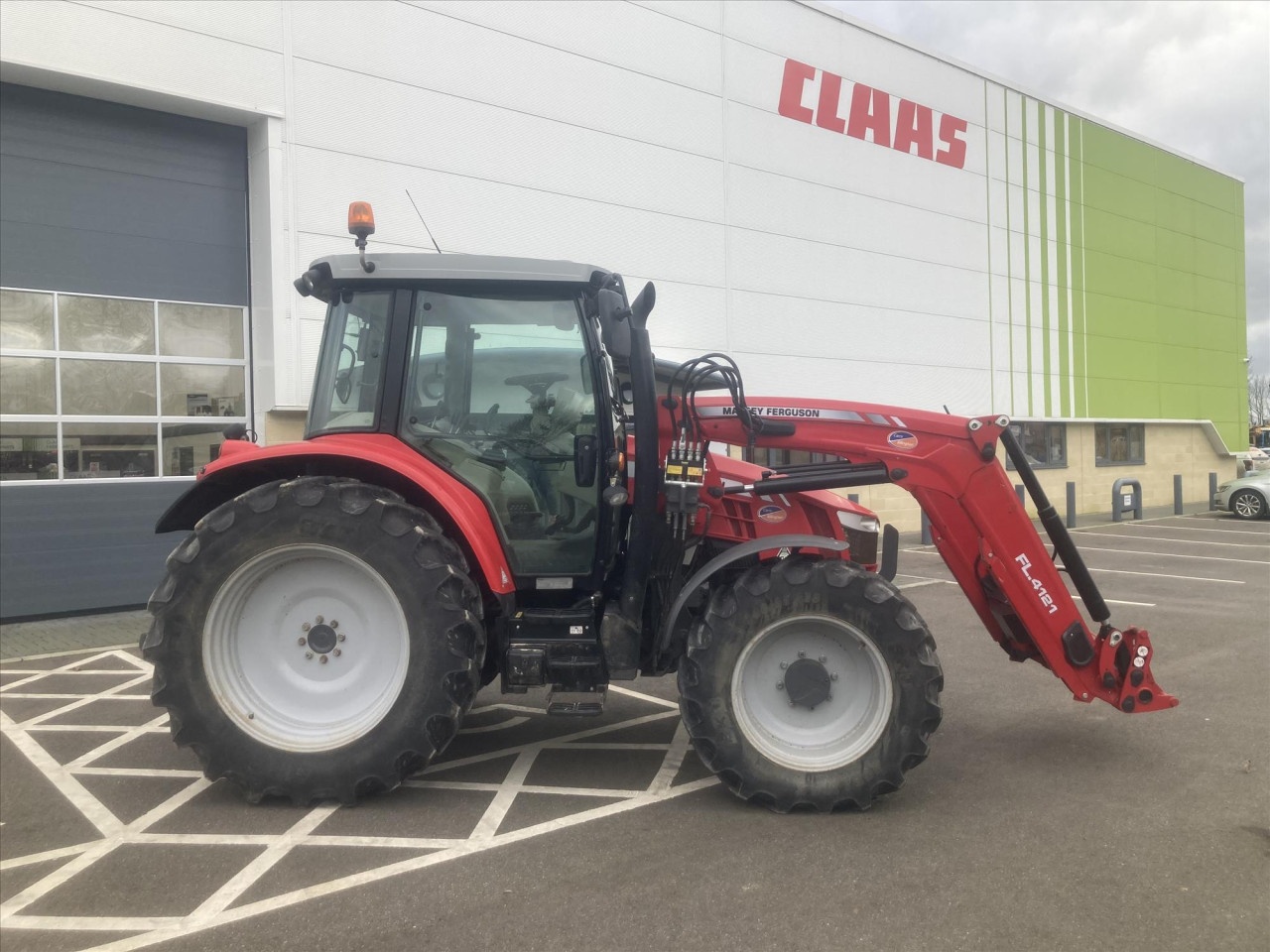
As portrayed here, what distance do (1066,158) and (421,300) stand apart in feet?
65.5

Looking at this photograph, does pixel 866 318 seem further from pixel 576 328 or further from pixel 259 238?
pixel 576 328

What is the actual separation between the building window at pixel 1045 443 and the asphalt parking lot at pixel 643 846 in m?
14.2

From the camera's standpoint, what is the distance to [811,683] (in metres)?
4.07

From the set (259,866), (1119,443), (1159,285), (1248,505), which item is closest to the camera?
(259,866)

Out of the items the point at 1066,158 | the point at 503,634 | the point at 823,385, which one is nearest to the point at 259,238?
the point at 503,634

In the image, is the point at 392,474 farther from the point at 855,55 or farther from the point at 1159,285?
the point at 1159,285

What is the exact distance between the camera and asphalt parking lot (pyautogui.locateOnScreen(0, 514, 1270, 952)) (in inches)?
121

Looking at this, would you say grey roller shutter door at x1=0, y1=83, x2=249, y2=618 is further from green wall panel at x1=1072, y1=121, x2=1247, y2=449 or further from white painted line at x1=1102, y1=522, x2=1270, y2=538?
green wall panel at x1=1072, y1=121, x2=1247, y2=449

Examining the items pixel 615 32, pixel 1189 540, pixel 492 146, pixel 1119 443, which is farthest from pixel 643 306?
pixel 1119 443

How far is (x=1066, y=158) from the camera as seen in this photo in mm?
20109

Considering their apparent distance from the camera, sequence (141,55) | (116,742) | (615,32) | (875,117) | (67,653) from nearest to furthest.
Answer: (116,742) → (67,653) → (141,55) → (615,32) → (875,117)

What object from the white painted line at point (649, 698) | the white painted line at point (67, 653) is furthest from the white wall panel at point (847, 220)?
the white painted line at point (67, 653)

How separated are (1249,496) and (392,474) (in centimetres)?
2086

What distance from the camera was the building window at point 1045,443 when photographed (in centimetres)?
1909
